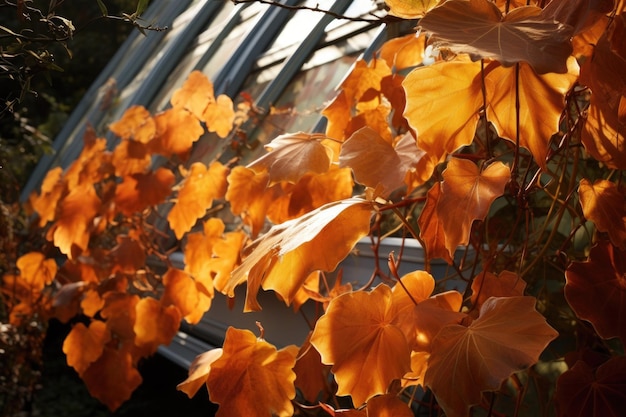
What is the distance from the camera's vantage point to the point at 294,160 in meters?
1.34

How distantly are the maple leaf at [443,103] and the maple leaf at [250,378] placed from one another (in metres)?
0.42

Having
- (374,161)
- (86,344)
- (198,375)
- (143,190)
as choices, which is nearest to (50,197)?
(143,190)

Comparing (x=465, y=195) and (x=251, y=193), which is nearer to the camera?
(x=465, y=195)

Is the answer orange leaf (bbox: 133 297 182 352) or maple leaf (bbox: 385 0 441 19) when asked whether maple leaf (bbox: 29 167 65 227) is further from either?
maple leaf (bbox: 385 0 441 19)

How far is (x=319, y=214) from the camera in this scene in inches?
42.4

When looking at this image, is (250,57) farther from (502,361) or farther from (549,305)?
(502,361)

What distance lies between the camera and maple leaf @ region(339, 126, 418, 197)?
1.19 metres

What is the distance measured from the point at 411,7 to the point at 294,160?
1.06 ft

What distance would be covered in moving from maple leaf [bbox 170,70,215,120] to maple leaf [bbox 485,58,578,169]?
1329 mm

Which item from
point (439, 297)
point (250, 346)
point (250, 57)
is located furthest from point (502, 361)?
point (250, 57)

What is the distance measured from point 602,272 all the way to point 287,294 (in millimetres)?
427

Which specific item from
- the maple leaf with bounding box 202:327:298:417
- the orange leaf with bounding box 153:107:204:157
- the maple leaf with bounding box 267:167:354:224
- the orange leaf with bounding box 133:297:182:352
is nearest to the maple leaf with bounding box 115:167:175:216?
the orange leaf with bounding box 153:107:204:157

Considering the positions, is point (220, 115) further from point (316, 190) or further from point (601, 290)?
point (601, 290)

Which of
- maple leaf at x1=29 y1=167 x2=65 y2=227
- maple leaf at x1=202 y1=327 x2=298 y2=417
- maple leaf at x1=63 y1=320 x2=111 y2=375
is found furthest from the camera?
maple leaf at x1=29 y1=167 x2=65 y2=227
